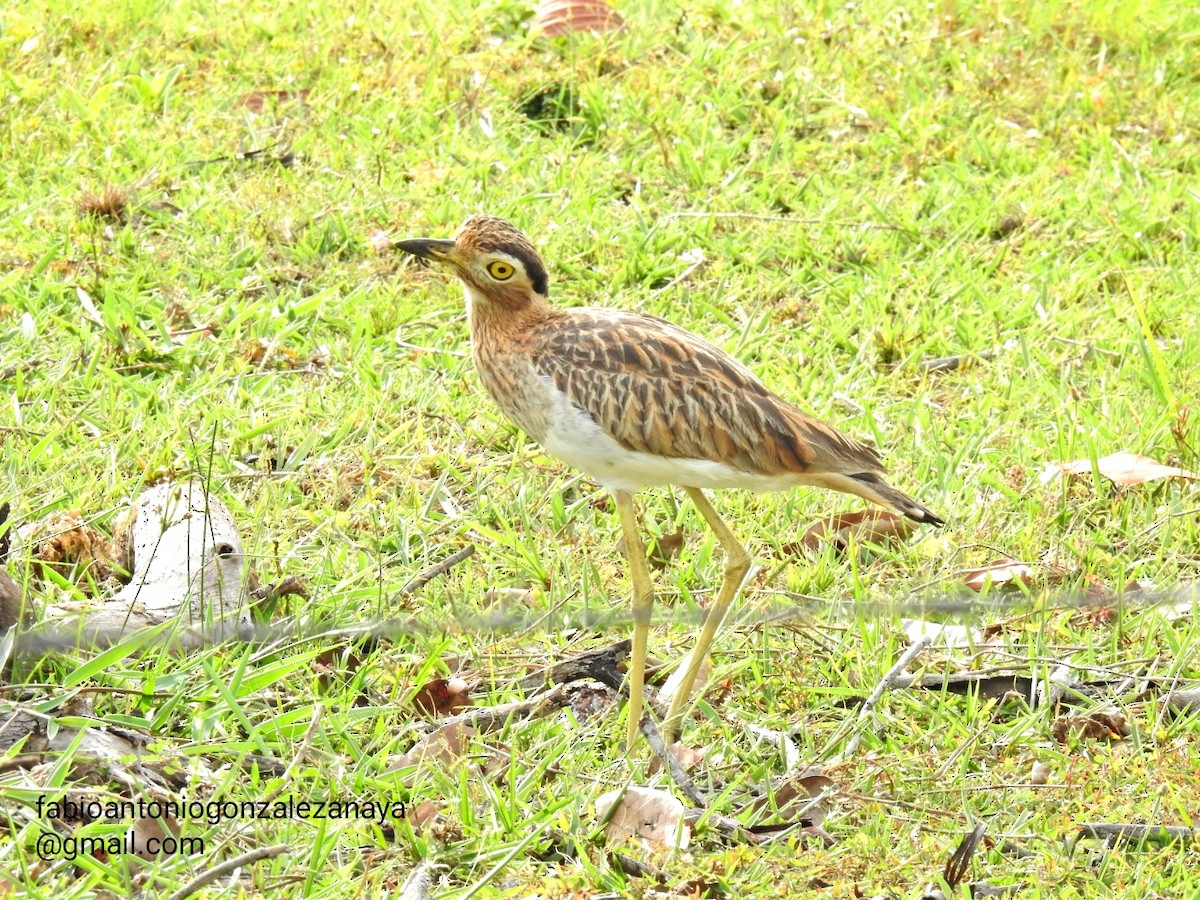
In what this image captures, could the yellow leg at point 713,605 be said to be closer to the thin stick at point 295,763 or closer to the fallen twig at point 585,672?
the fallen twig at point 585,672

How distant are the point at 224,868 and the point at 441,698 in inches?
46.4

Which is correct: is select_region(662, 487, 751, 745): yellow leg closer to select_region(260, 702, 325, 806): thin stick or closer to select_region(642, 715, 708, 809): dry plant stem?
select_region(642, 715, 708, 809): dry plant stem

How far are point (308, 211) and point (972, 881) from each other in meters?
4.56

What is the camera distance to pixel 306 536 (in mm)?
5301

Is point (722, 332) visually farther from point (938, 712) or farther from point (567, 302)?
point (938, 712)

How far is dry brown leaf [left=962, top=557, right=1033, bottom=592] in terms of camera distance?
520cm

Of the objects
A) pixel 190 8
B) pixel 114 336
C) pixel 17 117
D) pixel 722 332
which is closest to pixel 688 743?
pixel 722 332

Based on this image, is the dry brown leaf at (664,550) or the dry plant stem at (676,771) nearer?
the dry plant stem at (676,771)

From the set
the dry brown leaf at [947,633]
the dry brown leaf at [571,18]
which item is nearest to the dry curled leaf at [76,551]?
the dry brown leaf at [947,633]

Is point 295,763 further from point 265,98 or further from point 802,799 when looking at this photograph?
point 265,98

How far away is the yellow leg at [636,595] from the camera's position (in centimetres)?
452

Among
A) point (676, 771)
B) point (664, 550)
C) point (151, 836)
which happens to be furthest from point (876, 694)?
point (151, 836)

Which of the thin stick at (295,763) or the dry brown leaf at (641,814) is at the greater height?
the thin stick at (295,763)

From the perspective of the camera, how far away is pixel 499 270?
16.1ft
